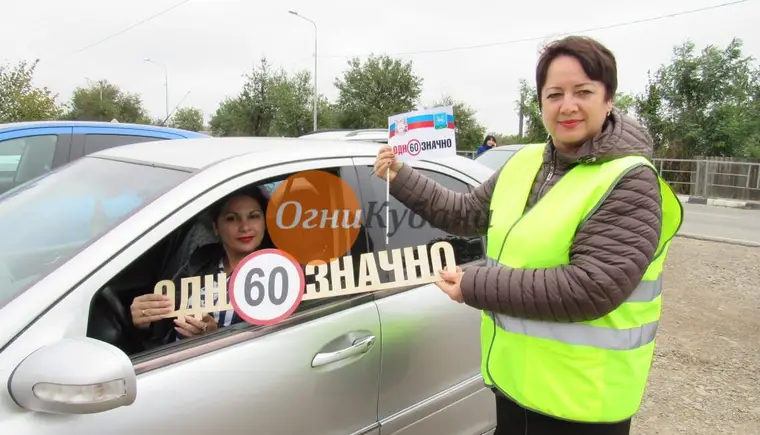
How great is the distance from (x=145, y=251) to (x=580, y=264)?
1.09m

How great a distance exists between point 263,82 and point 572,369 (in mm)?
34362

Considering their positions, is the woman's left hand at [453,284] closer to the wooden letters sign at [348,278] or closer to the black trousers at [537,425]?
the wooden letters sign at [348,278]

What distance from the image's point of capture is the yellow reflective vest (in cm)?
126

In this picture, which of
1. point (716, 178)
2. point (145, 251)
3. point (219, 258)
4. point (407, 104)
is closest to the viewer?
point (145, 251)

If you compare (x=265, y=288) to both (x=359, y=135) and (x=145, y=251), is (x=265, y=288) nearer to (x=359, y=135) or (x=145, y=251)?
(x=145, y=251)

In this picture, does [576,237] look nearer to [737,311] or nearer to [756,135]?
[737,311]

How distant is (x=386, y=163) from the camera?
1.80 meters

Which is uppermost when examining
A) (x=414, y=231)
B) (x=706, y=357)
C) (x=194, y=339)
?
(x=414, y=231)

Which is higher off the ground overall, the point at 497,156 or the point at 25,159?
the point at 497,156

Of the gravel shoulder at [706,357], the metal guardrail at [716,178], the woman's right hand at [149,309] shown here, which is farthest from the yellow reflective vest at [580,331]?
the metal guardrail at [716,178]

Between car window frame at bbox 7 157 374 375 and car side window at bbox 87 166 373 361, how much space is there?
1 centimetres

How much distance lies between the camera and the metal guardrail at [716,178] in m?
15.4

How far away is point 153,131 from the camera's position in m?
4.35

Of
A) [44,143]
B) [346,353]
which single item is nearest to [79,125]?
[44,143]
